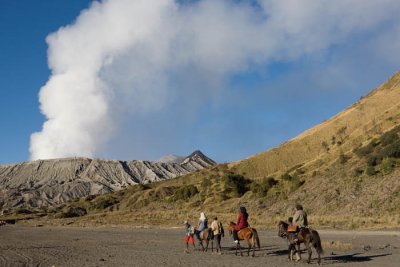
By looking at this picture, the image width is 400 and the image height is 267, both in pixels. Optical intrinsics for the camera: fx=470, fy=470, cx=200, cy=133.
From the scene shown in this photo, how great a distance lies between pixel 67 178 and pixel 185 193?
110 meters

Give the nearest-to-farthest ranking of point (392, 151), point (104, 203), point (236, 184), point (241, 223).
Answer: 1. point (241, 223)
2. point (392, 151)
3. point (236, 184)
4. point (104, 203)

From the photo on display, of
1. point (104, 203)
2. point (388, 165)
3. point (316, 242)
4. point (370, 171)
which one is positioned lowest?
point (316, 242)

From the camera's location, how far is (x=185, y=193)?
3268 inches

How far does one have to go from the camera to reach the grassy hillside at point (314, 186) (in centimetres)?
4262

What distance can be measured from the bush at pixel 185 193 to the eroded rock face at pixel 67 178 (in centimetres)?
7740

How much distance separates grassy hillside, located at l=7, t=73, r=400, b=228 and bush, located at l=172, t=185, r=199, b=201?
0.18 meters

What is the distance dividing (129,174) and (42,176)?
115 ft

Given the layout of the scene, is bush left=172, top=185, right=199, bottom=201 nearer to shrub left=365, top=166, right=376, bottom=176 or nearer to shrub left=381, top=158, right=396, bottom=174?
shrub left=365, top=166, right=376, bottom=176

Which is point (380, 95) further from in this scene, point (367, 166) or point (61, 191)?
point (61, 191)

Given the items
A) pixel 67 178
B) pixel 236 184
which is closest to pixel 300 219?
pixel 236 184

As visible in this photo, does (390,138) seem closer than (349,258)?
No

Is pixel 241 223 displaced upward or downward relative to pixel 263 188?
downward

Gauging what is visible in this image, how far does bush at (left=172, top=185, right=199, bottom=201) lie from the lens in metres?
82.4

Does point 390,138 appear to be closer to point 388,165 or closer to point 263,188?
point 388,165
